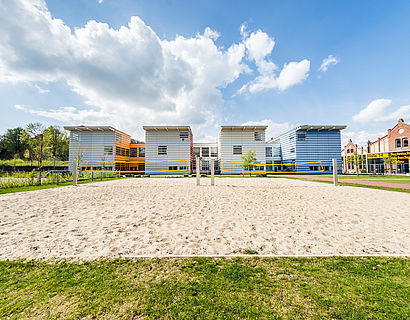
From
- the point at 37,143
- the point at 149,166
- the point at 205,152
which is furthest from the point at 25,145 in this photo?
the point at 205,152

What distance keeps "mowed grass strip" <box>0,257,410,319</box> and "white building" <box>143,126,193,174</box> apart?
28219mm

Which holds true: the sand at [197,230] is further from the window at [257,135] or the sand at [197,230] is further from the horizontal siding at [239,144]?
the window at [257,135]

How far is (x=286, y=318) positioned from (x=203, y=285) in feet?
2.96

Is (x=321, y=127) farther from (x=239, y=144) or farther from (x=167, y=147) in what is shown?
(x=167, y=147)

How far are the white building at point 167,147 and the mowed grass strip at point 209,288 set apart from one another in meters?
28.2

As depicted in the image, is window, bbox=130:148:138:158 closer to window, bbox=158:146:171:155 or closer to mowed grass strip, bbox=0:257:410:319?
window, bbox=158:146:171:155

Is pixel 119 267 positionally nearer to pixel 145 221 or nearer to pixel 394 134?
pixel 145 221

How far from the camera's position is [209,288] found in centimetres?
196

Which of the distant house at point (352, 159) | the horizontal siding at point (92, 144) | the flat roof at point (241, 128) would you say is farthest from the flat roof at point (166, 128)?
the distant house at point (352, 159)

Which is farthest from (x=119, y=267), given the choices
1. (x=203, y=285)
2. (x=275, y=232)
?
(x=275, y=232)

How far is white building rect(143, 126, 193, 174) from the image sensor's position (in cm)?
3058

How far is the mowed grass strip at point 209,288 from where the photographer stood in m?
1.63

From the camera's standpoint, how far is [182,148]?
101ft

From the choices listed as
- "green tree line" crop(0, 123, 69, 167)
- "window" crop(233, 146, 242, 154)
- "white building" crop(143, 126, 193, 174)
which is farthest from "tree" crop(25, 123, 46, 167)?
"window" crop(233, 146, 242, 154)
